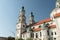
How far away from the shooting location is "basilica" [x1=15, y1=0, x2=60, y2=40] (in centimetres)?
5616

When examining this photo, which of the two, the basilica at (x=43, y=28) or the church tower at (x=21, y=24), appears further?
the church tower at (x=21, y=24)

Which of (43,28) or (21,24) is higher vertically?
(21,24)

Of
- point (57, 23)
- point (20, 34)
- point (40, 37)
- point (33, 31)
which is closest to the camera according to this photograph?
point (57, 23)

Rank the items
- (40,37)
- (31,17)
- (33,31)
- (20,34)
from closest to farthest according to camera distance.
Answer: (40,37) → (33,31) → (20,34) → (31,17)

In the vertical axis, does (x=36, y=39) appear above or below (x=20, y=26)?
below

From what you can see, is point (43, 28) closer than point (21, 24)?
Yes

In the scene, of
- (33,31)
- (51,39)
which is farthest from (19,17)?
(51,39)

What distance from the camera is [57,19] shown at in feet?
184

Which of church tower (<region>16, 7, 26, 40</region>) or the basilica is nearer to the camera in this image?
the basilica

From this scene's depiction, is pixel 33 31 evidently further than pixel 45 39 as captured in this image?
Yes

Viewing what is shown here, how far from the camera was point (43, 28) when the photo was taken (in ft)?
192

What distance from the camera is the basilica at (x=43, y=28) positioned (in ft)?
184

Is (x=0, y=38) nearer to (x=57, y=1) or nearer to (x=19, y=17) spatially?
(x=19, y=17)

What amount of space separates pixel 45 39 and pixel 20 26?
75.5 ft
